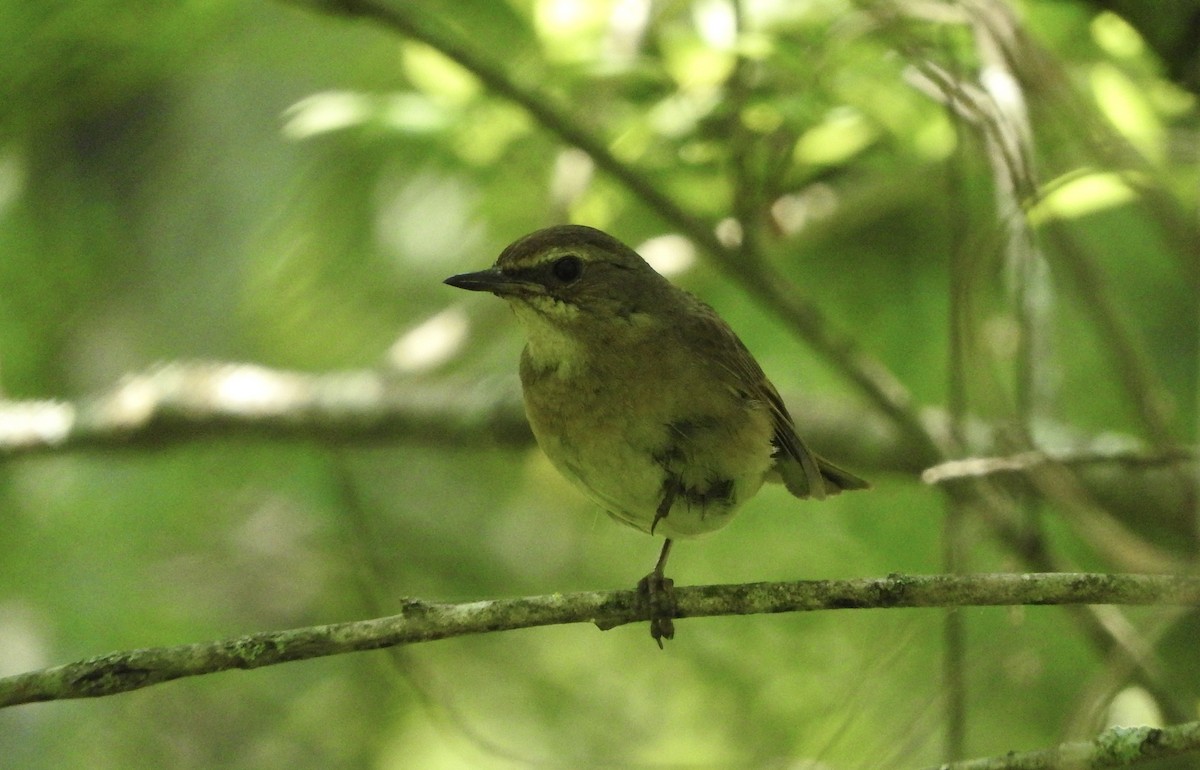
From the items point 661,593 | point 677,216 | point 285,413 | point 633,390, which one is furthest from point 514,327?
point 661,593

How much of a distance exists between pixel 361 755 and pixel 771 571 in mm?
2338

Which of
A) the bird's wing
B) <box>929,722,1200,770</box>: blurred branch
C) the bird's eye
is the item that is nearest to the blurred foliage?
the bird's wing

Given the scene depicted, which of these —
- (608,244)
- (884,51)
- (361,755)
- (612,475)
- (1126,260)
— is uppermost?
(884,51)

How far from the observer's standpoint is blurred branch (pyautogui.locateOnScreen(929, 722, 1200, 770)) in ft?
8.06

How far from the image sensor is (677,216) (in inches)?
171

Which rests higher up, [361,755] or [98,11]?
[98,11]

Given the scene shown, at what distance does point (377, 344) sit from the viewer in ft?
23.1

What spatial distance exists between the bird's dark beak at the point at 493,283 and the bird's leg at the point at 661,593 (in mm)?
798

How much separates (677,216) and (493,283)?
80 cm

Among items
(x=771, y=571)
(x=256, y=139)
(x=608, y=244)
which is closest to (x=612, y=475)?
(x=608, y=244)

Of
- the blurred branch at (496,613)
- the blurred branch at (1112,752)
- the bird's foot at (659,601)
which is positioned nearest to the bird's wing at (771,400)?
the bird's foot at (659,601)

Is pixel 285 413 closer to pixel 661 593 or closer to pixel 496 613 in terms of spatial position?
pixel 661 593

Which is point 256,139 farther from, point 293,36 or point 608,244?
point 608,244

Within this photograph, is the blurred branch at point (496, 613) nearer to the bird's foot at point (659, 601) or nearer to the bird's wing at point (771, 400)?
the bird's foot at point (659, 601)
